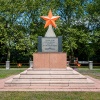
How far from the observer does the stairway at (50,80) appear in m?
10.6

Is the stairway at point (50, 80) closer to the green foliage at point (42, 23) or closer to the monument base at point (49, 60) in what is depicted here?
the monument base at point (49, 60)

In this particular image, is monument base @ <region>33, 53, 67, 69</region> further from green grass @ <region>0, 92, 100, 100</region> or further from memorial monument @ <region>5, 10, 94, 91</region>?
green grass @ <region>0, 92, 100, 100</region>

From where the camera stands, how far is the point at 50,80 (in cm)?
1116

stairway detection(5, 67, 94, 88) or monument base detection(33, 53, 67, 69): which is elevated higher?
Answer: monument base detection(33, 53, 67, 69)

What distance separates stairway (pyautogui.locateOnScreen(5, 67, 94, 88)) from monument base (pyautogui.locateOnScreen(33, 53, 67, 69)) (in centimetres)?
155

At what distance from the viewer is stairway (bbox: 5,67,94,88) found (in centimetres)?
1065

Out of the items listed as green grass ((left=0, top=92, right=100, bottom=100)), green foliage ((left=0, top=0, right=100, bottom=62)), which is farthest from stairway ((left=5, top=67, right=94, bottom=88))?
green foliage ((left=0, top=0, right=100, bottom=62))

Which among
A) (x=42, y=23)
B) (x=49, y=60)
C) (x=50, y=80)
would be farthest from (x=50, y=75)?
(x=42, y=23)

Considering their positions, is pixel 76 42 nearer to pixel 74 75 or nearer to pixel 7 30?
pixel 7 30

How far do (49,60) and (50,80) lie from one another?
2.68m

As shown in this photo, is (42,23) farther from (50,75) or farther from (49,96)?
(49,96)

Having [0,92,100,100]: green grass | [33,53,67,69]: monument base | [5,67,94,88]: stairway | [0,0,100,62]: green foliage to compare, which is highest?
[0,0,100,62]: green foliage

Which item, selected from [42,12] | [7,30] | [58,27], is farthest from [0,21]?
[58,27]

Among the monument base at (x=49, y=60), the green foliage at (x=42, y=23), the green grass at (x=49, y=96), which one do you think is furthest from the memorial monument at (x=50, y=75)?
the green foliage at (x=42, y=23)
